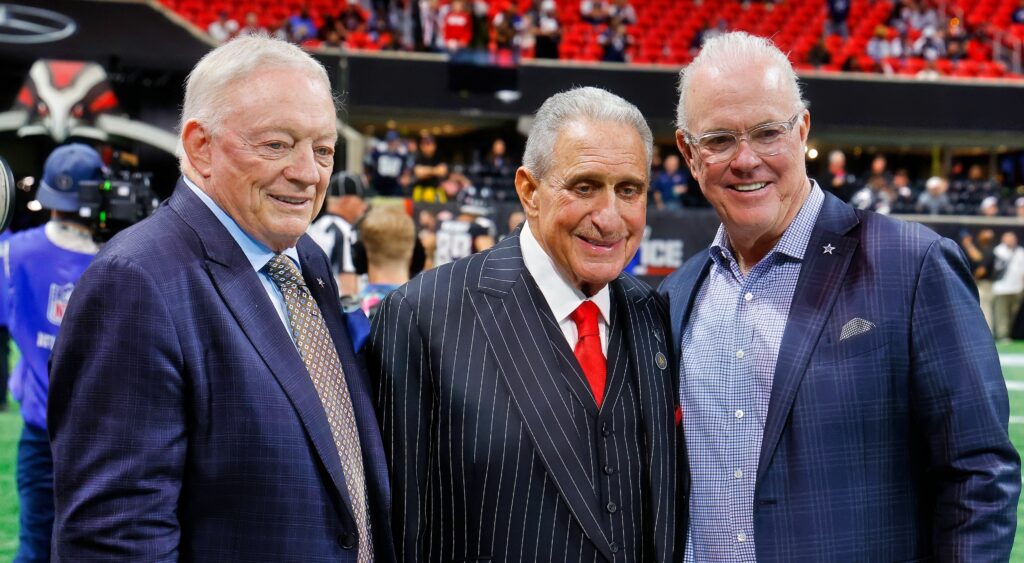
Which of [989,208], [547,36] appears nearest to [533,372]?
[989,208]

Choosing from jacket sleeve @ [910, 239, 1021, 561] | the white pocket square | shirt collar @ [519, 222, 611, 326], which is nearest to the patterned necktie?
shirt collar @ [519, 222, 611, 326]

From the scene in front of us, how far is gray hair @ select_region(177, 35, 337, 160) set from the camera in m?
2.01

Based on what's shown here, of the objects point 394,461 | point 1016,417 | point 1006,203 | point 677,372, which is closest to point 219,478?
point 394,461

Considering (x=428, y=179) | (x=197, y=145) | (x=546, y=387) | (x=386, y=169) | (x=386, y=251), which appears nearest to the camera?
(x=197, y=145)

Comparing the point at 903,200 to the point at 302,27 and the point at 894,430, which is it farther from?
the point at 894,430

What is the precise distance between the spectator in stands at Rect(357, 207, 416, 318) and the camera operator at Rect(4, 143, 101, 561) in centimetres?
115

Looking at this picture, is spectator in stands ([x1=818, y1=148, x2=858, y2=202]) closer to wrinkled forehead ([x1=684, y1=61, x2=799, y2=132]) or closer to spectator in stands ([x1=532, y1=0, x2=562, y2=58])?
spectator in stands ([x1=532, y1=0, x2=562, y2=58])

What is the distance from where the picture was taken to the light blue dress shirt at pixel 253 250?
2.09 metres

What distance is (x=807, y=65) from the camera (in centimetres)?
2108

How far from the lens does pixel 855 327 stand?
2.27 metres

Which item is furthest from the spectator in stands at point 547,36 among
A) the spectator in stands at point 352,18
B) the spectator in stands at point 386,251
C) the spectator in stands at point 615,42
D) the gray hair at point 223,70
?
the gray hair at point 223,70

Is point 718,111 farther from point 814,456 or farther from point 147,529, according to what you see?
point 147,529

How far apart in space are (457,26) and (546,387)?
17615 mm

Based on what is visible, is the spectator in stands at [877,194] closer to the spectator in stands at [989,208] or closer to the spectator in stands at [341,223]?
the spectator in stands at [989,208]
